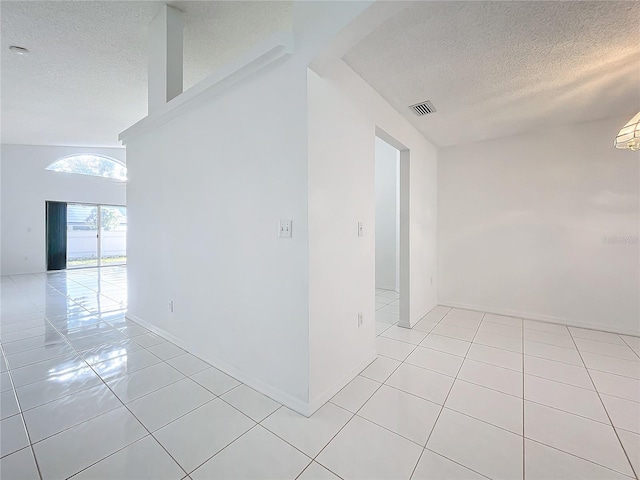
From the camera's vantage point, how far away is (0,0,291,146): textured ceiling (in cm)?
248

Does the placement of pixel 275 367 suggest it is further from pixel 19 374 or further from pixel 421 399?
pixel 19 374

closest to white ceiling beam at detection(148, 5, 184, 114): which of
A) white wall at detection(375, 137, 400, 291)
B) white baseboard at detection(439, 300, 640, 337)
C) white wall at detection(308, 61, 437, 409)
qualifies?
white wall at detection(308, 61, 437, 409)

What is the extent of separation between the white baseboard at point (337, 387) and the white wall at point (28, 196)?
9.57 meters

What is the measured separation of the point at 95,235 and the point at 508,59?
11010 millimetres

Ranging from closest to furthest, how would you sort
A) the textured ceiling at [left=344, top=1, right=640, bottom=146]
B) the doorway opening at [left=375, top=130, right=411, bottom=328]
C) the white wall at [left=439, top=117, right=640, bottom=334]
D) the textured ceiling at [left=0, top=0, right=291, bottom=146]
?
the textured ceiling at [left=344, top=1, right=640, bottom=146]
the textured ceiling at [left=0, top=0, right=291, bottom=146]
the white wall at [left=439, top=117, right=640, bottom=334]
the doorway opening at [left=375, top=130, right=411, bottom=328]

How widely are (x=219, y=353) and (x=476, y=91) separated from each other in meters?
3.30

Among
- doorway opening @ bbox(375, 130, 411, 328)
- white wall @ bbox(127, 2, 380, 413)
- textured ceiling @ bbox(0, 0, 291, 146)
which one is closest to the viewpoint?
white wall @ bbox(127, 2, 380, 413)

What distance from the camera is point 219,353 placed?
→ 7.59ft

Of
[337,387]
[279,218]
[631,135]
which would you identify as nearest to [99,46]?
[279,218]

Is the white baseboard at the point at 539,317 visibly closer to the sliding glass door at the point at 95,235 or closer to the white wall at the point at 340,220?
the white wall at the point at 340,220

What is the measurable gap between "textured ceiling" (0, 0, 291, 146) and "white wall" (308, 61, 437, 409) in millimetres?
1229

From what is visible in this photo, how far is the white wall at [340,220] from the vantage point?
177cm

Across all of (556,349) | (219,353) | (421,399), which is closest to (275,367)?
(219,353)

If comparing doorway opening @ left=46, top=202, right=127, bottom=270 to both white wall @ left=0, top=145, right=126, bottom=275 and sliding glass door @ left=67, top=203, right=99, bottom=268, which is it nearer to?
sliding glass door @ left=67, top=203, right=99, bottom=268
